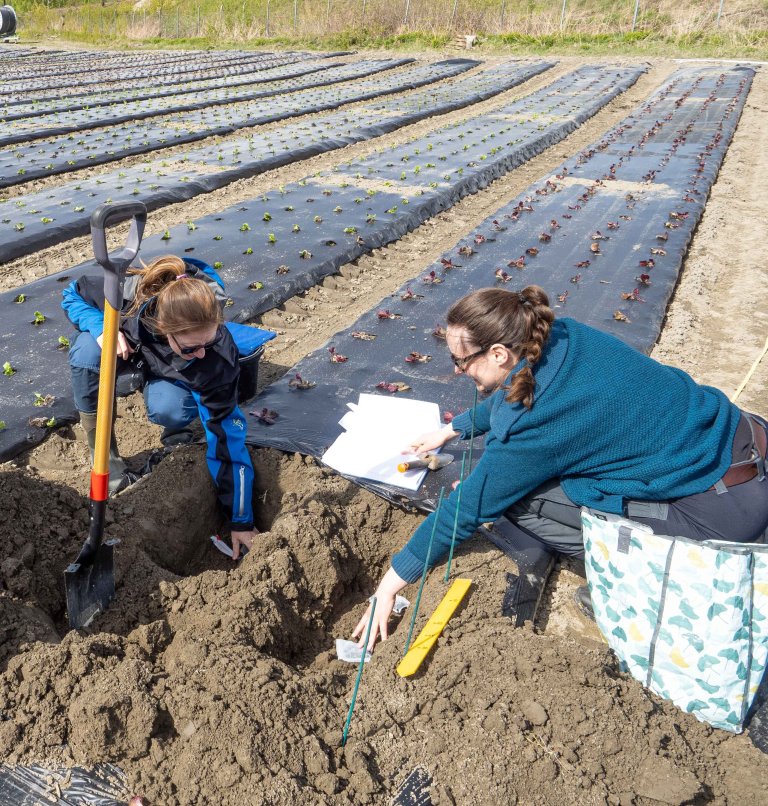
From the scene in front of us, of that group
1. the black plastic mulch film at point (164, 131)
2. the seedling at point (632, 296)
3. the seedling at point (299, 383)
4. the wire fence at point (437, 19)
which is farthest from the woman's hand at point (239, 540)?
the wire fence at point (437, 19)

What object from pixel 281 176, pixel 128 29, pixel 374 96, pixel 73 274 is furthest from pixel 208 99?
pixel 128 29

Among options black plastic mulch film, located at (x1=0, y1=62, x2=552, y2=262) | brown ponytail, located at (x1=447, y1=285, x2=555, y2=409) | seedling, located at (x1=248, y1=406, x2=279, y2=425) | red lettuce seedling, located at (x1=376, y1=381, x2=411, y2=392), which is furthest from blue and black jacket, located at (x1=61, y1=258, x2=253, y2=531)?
black plastic mulch film, located at (x1=0, y1=62, x2=552, y2=262)

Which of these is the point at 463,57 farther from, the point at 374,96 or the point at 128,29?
the point at 128,29

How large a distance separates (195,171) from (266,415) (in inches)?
255

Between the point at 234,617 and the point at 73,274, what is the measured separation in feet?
13.8

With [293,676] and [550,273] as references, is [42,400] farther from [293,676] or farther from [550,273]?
[550,273]

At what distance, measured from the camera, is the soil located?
200 cm

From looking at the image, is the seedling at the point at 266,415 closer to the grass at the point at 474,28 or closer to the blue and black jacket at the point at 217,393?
the blue and black jacket at the point at 217,393

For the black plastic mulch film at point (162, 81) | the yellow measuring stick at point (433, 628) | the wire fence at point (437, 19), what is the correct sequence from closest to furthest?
the yellow measuring stick at point (433, 628), the black plastic mulch film at point (162, 81), the wire fence at point (437, 19)

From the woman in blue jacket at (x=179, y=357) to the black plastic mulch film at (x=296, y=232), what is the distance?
743 mm

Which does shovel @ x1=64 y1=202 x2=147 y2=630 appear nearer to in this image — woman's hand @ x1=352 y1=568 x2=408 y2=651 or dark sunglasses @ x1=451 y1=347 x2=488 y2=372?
woman's hand @ x1=352 y1=568 x2=408 y2=651

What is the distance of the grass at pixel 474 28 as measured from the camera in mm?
24578

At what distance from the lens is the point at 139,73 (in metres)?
20.5

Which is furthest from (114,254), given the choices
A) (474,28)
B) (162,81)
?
(474,28)
